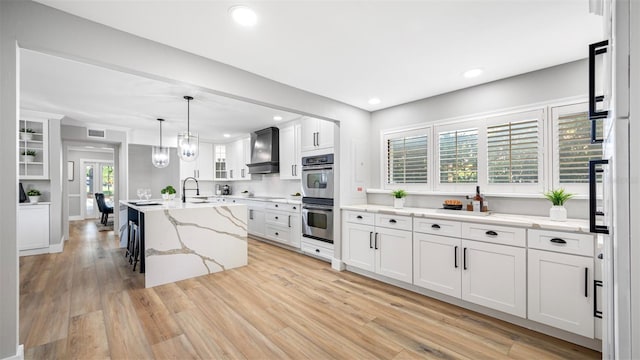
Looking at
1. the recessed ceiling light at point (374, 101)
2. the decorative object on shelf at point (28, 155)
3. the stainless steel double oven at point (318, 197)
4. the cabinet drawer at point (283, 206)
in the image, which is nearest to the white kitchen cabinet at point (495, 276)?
the stainless steel double oven at point (318, 197)

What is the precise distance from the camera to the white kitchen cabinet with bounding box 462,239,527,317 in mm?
2385

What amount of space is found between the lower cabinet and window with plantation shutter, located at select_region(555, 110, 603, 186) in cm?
86

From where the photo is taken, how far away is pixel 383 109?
420 centimetres

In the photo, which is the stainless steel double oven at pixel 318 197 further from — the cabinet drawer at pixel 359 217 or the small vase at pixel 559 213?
the small vase at pixel 559 213

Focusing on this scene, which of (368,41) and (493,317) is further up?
(368,41)

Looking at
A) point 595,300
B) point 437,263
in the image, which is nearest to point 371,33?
point 437,263

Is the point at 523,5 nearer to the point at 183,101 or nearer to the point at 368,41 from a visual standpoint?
the point at 368,41

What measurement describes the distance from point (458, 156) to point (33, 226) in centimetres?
677

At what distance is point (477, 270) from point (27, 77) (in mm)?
5334

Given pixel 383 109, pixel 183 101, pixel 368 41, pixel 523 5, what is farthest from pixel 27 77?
pixel 523 5

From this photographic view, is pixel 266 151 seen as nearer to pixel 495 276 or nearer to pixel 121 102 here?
pixel 121 102

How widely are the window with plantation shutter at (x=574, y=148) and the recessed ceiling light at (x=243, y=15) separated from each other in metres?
2.93

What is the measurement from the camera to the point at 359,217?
12.2 ft

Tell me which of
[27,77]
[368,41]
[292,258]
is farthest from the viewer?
[292,258]
